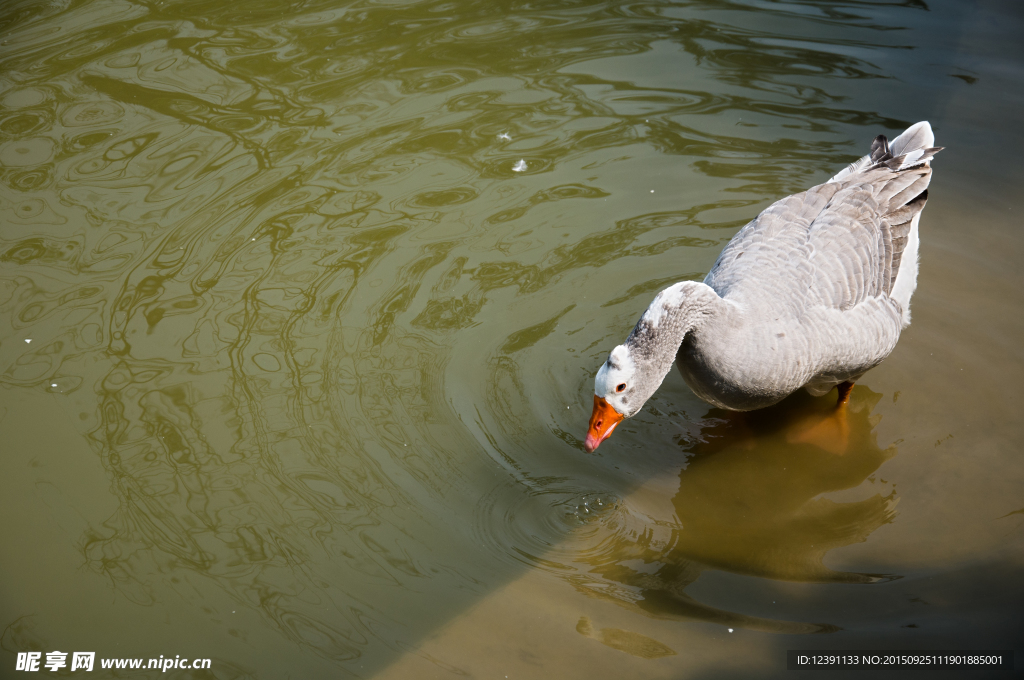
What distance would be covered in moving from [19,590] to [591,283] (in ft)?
12.0

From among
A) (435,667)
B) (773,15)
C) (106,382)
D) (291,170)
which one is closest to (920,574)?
(435,667)

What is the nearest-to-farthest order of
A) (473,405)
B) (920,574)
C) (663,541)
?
(920,574)
(663,541)
(473,405)

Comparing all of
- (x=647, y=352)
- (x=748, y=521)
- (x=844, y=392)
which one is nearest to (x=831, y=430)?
Result: (x=844, y=392)

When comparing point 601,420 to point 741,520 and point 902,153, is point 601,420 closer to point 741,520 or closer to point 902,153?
point 741,520

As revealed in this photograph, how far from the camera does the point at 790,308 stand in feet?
11.8

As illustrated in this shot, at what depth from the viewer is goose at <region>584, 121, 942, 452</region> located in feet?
11.2

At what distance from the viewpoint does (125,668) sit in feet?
10.8

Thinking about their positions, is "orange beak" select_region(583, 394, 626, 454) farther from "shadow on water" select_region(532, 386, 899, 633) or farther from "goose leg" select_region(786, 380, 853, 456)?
"goose leg" select_region(786, 380, 853, 456)

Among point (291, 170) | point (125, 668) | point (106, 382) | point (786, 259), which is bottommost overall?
point (125, 668)

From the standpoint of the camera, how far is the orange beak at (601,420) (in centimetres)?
343

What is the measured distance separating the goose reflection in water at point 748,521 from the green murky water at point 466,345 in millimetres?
18

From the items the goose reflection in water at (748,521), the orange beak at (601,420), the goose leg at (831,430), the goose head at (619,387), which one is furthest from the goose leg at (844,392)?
the orange beak at (601,420)

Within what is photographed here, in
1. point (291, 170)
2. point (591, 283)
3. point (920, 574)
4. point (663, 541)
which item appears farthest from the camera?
point (291, 170)

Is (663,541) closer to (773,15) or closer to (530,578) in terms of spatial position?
(530,578)
